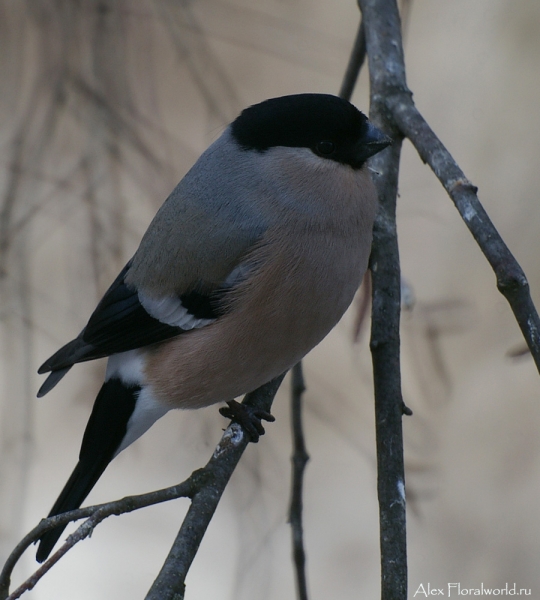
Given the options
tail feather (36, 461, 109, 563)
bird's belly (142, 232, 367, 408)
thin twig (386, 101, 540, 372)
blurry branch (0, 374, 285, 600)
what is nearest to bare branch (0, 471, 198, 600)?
blurry branch (0, 374, 285, 600)

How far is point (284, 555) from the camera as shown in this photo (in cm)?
362

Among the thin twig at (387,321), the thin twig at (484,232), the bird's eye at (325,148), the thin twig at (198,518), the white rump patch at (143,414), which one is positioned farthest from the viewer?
the white rump patch at (143,414)

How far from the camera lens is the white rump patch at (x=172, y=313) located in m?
2.06

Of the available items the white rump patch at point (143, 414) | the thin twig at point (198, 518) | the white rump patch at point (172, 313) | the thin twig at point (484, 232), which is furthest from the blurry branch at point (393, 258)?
Result: the white rump patch at point (143, 414)

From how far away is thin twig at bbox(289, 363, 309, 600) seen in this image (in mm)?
2213

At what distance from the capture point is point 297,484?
234 centimetres

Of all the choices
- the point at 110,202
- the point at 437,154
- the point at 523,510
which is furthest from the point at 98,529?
the point at 437,154

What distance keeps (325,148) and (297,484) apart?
0.97m

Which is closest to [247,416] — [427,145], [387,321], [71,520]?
[387,321]

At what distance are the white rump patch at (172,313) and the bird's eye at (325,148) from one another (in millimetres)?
523

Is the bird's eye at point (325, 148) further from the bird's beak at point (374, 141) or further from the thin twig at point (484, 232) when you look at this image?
the thin twig at point (484, 232)

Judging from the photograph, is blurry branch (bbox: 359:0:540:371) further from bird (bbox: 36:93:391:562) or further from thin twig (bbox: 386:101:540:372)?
bird (bbox: 36:93:391:562)

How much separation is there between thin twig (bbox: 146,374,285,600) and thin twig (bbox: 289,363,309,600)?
1.14 ft

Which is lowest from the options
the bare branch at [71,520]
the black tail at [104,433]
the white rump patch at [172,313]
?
the bare branch at [71,520]
